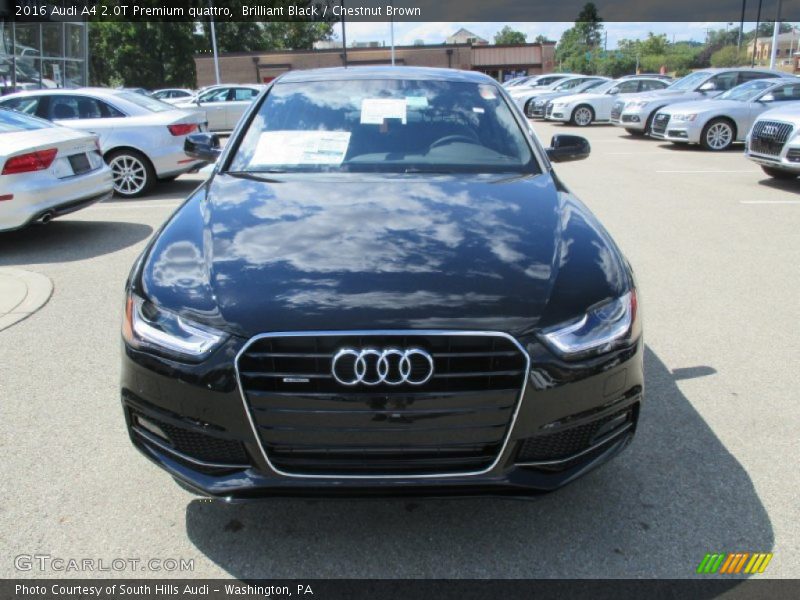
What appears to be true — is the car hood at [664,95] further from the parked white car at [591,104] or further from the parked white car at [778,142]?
the parked white car at [778,142]

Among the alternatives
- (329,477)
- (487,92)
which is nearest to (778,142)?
(487,92)

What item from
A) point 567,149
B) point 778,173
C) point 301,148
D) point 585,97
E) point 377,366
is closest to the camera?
point 377,366

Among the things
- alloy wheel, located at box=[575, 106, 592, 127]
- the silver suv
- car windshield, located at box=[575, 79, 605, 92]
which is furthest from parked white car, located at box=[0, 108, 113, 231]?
car windshield, located at box=[575, 79, 605, 92]

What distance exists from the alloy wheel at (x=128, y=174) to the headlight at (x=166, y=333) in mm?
8242

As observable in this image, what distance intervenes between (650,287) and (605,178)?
20.3 ft

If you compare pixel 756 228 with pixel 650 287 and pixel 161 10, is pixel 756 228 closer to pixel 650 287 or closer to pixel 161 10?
pixel 650 287

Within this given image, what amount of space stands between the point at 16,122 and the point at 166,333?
20.9ft

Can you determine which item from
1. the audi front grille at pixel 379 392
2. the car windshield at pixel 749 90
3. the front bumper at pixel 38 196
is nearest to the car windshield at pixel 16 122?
the front bumper at pixel 38 196

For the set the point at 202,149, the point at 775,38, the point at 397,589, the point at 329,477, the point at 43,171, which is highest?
the point at 775,38

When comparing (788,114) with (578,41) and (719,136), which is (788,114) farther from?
(578,41)

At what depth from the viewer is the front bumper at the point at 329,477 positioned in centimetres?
222

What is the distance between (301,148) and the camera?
3631mm

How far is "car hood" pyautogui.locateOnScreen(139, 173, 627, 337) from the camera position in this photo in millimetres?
2234

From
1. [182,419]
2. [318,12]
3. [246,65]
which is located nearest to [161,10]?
[246,65]
